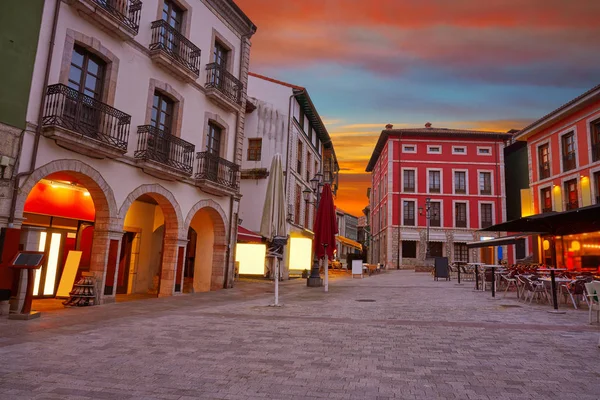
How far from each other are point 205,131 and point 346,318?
8818 millimetres

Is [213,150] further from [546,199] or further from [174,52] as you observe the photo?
[546,199]

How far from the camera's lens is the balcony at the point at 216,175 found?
13.5m

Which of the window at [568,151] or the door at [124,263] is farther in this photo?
the window at [568,151]

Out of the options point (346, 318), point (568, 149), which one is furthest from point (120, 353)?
point (568, 149)

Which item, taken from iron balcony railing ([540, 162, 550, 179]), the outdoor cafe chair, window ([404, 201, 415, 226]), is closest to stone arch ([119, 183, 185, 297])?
the outdoor cafe chair

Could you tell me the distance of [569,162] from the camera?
1022 inches

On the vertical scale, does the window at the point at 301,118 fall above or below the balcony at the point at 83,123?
above

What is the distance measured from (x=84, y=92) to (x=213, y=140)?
5666 millimetres

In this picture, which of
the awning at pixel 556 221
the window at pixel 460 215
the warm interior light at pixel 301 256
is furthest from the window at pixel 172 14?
the window at pixel 460 215

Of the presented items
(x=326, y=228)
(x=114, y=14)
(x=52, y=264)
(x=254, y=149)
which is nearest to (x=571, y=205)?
(x=326, y=228)

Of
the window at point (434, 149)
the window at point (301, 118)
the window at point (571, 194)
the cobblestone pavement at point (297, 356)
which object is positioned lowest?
the cobblestone pavement at point (297, 356)

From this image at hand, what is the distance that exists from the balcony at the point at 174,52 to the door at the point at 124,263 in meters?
5.66

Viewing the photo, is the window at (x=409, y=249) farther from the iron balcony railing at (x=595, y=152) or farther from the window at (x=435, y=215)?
the iron balcony railing at (x=595, y=152)

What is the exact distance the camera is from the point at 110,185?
400 inches
